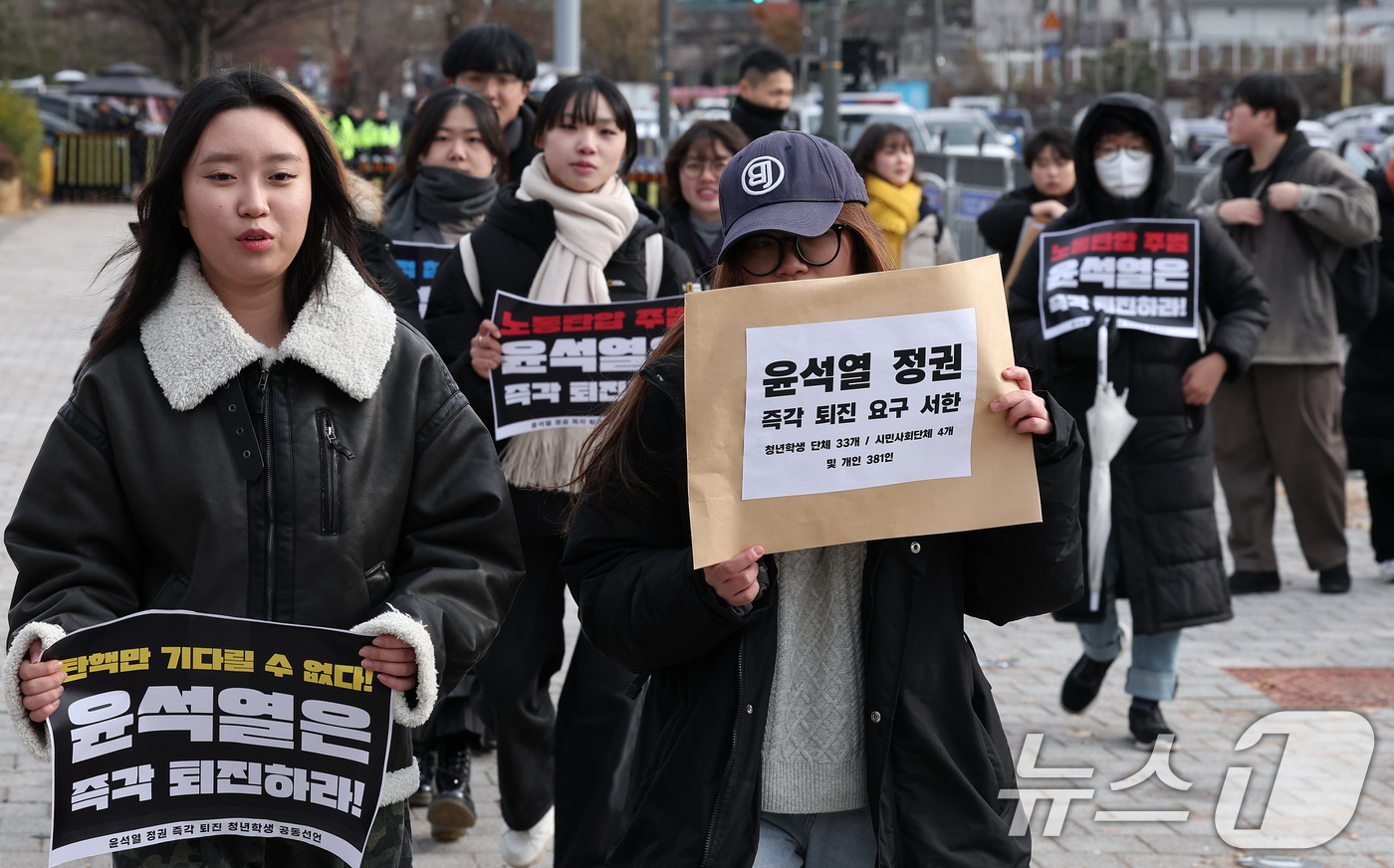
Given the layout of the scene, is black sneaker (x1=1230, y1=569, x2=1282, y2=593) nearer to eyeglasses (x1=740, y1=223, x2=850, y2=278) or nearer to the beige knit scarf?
the beige knit scarf

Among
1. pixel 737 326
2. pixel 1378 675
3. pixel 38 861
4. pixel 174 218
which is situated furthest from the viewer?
pixel 1378 675

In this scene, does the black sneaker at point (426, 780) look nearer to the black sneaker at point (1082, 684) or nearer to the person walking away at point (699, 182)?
the person walking away at point (699, 182)

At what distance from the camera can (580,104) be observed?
15.5 ft

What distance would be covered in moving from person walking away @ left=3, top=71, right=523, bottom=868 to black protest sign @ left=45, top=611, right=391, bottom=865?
0.17 feet

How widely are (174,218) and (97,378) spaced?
1.08 ft

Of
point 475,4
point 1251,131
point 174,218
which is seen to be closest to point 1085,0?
point 475,4

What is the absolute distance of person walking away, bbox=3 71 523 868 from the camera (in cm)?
262

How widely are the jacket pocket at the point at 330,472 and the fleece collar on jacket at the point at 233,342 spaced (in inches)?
2.8

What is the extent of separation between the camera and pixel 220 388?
2688 mm

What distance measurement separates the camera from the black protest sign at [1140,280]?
578cm

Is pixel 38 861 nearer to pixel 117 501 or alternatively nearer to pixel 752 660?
pixel 117 501

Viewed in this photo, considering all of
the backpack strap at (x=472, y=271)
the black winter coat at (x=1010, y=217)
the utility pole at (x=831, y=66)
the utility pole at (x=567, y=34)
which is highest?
the utility pole at (x=567, y=34)

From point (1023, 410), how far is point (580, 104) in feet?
8.17

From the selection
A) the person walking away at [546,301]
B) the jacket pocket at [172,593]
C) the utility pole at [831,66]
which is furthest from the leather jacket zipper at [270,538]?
the utility pole at [831,66]
